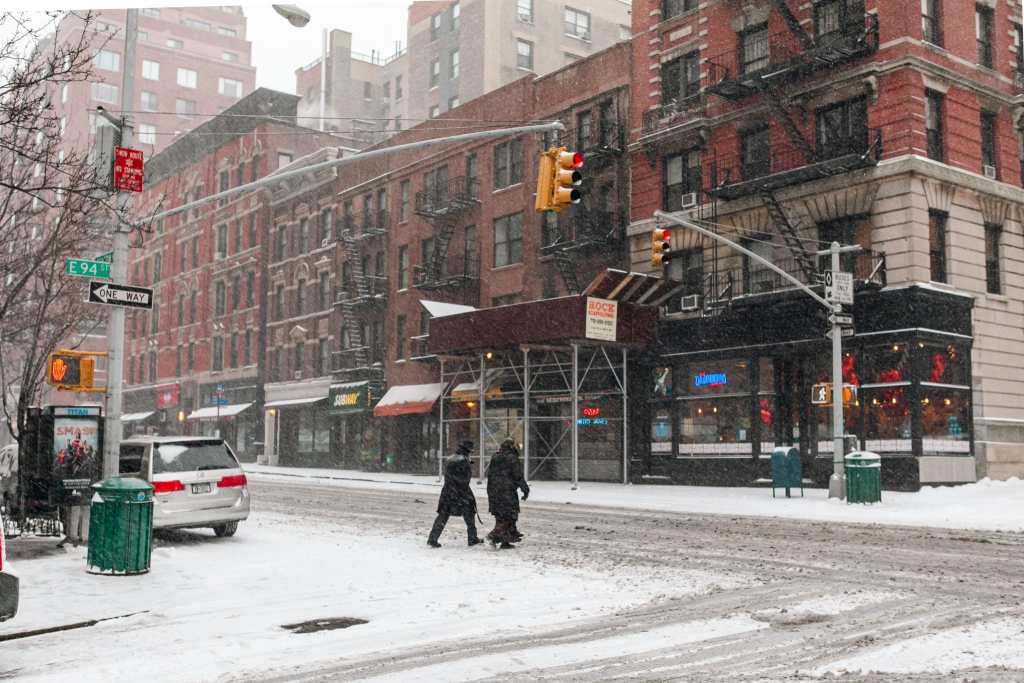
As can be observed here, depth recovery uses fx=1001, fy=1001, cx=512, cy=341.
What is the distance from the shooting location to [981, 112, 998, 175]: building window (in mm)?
30594

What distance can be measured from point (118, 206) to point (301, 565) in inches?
212

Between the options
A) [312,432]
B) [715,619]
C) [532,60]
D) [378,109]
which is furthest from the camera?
[378,109]

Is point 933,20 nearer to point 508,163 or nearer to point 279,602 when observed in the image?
point 508,163

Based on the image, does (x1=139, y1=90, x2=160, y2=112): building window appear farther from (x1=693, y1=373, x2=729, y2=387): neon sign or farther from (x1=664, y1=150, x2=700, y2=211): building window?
(x1=693, y1=373, x2=729, y2=387): neon sign

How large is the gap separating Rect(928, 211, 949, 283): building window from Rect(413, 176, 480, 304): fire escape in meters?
19.8

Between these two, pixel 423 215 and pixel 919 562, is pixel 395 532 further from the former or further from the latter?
pixel 423 215

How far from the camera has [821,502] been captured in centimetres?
2438

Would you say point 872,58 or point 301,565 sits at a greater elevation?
point 872,58

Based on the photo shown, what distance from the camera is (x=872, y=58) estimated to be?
28594 millimetres

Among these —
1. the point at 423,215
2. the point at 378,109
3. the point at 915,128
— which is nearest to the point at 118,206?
the point at 915,128

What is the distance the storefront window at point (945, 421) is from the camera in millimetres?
27547

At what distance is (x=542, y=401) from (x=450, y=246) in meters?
10.9

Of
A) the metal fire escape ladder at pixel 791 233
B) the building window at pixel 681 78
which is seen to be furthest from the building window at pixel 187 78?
the metal fire escape ladder at pixel 791 233

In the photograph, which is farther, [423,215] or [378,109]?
[378,109]
